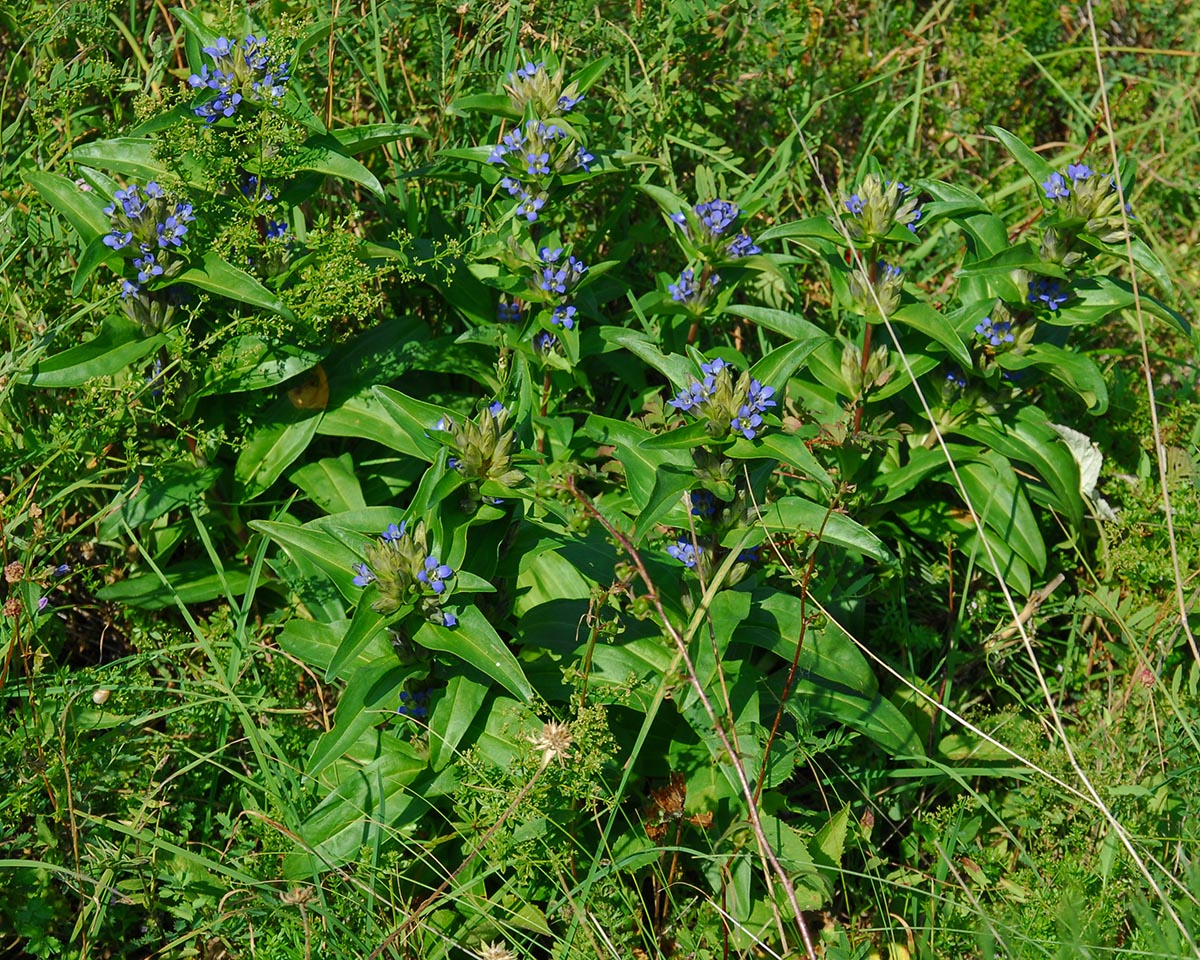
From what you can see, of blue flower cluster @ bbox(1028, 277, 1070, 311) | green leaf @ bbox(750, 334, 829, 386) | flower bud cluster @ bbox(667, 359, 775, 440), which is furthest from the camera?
blue flower cluster @ bbox(1028, 277, 1070, 311)

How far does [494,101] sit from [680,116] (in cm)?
103

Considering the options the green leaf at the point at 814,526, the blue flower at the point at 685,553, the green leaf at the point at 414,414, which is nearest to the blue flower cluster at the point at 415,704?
the green leaf at the point at 414,414

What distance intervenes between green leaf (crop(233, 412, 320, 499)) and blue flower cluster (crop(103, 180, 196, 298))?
60 centimetres

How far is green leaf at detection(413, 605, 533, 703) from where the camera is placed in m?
2.81

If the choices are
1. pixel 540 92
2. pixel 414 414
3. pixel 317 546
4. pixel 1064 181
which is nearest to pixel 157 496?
pixel 317 546

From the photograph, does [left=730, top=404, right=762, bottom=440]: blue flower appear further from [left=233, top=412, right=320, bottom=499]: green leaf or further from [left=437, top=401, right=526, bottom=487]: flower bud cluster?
[left=233, top=412, right=320, bottom=499]: green leaf

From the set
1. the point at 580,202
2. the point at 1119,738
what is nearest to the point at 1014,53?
the point at 580,202

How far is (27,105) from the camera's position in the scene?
12.8 ft

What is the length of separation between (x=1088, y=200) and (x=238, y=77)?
261cm

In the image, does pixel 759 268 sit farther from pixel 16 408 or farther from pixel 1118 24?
pixel 1118 24

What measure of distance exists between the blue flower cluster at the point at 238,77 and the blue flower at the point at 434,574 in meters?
1.51

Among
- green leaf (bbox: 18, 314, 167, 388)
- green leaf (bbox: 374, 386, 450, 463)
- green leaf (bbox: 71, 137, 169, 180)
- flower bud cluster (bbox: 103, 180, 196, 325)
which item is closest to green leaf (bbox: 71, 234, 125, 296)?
flower bud cluster (bbox: 103, 180, 196, 325)

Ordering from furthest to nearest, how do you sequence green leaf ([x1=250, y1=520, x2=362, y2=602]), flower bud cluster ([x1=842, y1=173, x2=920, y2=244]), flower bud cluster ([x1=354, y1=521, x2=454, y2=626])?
flower bud cluster ([x1=842, y1=173, x2=920, y2=244]), green leaf ([x1=250, y1=520, x2=362, y2=602]), flower bud cluster ([x1=354, y1=521, x2=454, y2=626])

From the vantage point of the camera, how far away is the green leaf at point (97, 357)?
334 centimetres
